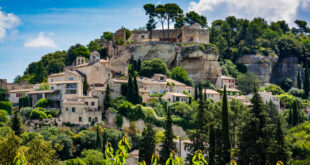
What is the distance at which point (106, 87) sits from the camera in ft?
191

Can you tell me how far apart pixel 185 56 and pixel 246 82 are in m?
11.7

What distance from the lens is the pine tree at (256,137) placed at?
3672cm

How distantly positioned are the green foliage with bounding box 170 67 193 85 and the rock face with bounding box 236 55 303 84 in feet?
64.2

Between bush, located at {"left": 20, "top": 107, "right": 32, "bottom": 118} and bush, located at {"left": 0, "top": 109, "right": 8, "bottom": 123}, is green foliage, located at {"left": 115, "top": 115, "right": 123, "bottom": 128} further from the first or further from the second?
bush, located at {"left": 0, "top": 109, "right": 8, "bottom": 123}

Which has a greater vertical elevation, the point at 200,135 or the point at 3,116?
the point at 3,116

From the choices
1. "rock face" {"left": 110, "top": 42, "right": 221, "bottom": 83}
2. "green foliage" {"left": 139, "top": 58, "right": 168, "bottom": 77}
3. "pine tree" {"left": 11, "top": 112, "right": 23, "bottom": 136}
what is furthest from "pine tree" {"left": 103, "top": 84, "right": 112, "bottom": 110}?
"rock face" {"left": 110, "top": 42, "right": 221, "bottom": 83}

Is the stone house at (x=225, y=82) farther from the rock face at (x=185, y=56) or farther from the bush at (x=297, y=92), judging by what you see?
the bush at (x=297, y=92)

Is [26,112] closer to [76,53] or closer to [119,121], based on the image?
[119,121]

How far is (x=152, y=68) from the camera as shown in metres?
70.5

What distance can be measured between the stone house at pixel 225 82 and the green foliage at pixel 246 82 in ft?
3.66

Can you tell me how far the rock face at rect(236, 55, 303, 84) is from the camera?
87.0m

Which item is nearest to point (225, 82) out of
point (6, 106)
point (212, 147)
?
point (6, 106)

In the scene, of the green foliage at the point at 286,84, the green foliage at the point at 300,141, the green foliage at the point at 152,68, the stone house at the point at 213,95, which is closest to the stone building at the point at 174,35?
the green foliage at the point at 152,68

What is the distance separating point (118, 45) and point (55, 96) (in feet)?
72.5
